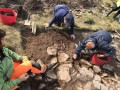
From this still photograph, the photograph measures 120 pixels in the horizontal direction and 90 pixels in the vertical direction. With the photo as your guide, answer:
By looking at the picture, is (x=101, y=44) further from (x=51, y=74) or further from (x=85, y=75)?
(x=51, y=74)

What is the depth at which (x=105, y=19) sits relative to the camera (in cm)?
845

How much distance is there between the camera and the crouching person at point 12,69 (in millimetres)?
4156

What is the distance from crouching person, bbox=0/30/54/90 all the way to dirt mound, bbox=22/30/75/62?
1.07m

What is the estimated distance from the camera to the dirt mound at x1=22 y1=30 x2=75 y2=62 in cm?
615

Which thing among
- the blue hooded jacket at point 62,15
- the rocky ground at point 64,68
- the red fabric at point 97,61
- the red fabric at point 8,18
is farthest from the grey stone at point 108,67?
the red fabric at point 8,18

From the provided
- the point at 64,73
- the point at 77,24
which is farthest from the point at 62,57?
the point at 77,24

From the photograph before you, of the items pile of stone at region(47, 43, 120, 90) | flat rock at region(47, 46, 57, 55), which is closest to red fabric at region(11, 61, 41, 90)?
pile of stone at region(47, 43, 120, 90)

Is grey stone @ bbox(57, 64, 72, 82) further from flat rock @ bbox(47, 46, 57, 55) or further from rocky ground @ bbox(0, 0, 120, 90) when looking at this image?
flat rock @ bbox(47, 46, 57, 55)

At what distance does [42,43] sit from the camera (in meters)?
6.57

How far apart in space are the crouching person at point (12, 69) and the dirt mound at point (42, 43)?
1066 mm

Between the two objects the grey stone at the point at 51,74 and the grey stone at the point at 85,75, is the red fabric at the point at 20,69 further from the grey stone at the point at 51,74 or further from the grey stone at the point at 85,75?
the grey stone at the point at 85,75

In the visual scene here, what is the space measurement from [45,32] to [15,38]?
0.97 meters

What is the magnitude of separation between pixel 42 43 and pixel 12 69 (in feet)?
7.45

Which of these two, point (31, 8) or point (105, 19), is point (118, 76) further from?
point (31, 8)
